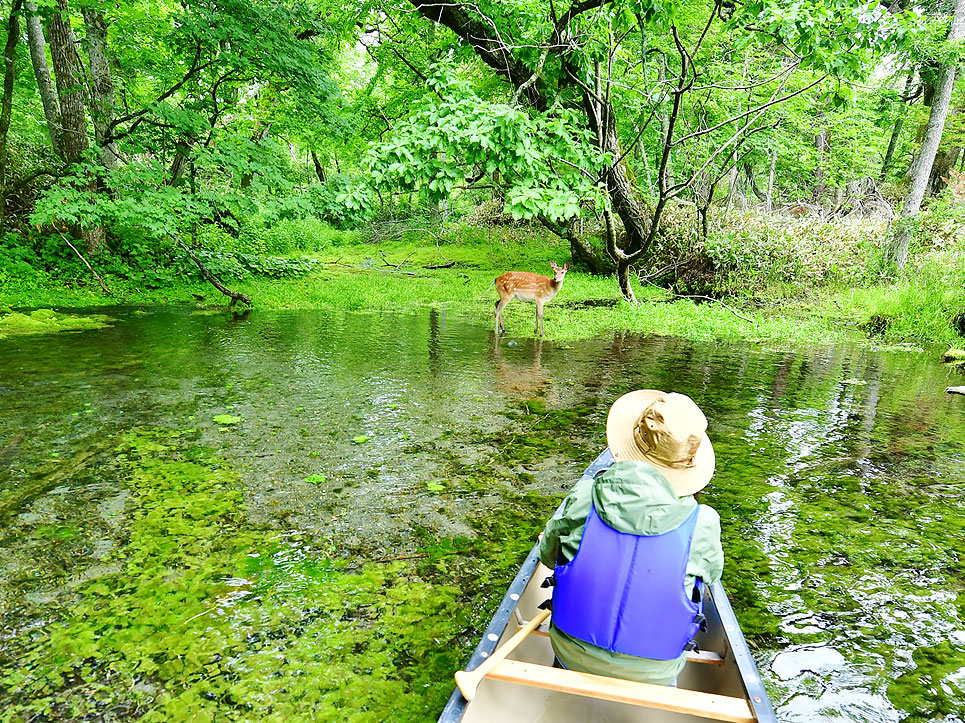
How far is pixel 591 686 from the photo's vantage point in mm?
2178

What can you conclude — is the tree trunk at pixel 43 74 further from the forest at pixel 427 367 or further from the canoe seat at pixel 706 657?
the canoe seat at pixel 706 657

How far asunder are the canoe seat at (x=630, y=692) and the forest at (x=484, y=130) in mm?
6456

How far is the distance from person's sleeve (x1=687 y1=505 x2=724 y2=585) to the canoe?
15.7 inches

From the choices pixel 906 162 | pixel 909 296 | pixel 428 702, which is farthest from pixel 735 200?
pixel 428 702

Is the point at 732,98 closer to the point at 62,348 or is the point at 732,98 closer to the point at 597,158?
the point at 597,158

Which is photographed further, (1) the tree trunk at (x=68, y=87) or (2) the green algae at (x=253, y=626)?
(1) the tree trunk at (x=68, y=87)

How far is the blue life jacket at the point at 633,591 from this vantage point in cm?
215

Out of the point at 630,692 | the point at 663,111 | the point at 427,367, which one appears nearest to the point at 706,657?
the point at 630,692

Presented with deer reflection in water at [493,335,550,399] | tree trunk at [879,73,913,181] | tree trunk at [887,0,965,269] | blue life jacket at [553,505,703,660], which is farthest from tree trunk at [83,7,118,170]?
tree trunk at [879,73,913,181]

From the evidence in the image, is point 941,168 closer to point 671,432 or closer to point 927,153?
point 927,153

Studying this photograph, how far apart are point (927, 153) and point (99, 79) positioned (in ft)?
57.2

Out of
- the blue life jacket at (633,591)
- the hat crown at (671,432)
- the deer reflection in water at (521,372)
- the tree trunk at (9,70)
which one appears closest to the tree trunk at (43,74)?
the tree trunk at (9,70)

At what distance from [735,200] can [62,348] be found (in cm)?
1902

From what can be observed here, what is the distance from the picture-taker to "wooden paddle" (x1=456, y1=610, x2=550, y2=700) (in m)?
2.09
